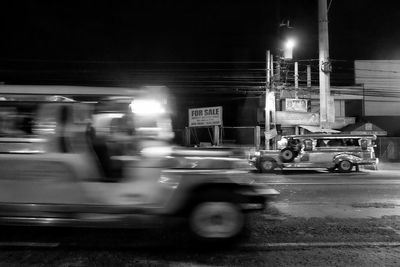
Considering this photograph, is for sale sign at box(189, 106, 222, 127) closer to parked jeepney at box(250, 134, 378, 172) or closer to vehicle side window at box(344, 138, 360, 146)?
parked jeepney at box(250, 134, 378, 172)

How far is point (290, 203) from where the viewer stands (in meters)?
9.89

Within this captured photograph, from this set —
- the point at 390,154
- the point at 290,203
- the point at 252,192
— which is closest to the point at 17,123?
the point at 252,192

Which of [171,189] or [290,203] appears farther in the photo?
[290,203]

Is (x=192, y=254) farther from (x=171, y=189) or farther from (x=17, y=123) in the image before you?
(x=17, y=123)

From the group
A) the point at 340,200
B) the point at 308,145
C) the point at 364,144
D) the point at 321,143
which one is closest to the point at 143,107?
the point at 340,200

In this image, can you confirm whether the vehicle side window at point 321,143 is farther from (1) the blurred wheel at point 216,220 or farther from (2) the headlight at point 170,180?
(2) the headlight at point 170,180

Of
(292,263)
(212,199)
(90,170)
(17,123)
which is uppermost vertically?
(17,123)

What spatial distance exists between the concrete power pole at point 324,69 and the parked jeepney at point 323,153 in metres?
5.17

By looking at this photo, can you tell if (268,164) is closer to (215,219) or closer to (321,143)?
(321,143)

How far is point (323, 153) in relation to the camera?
2077 centimetres

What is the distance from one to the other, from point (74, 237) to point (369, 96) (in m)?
37.8

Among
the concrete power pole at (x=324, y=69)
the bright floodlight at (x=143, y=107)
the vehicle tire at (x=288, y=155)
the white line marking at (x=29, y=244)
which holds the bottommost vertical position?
the white line marking at (x=29, y=244)

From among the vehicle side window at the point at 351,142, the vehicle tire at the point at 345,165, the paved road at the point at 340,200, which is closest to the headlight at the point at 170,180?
the paved road at the point at 340,200

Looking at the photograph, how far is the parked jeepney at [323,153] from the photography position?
A: 20.6 metres
